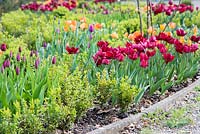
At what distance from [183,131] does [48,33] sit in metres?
3.73

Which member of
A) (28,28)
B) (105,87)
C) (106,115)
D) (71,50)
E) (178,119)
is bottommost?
(178,119)

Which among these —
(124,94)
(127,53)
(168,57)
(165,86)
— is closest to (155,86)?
(165,86)

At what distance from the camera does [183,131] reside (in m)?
4.97

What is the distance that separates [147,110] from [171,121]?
0.33m

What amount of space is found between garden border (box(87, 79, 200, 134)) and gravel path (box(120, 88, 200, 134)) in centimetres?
5

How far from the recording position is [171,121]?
516 centimetres

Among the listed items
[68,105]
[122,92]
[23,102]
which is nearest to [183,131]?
[122,92]

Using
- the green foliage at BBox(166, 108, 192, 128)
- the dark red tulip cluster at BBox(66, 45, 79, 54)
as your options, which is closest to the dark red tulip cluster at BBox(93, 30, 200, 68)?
the dark red tulip cluster at BBox(66, 45, 79, 54)

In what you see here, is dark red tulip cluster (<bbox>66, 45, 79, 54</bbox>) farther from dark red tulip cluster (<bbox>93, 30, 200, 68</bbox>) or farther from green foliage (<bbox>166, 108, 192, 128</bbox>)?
green foliage (<bbox>166, 108, 192, 128</bbox>)

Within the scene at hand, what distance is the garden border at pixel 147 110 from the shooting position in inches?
188

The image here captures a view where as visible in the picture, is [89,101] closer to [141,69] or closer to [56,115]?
[56,115]

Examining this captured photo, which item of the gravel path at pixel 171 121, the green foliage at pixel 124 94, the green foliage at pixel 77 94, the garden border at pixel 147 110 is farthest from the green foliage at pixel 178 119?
the green foliage at pixel 77 94

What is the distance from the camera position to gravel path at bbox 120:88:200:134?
196 inches

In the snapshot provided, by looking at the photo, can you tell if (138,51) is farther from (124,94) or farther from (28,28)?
(28,28)
